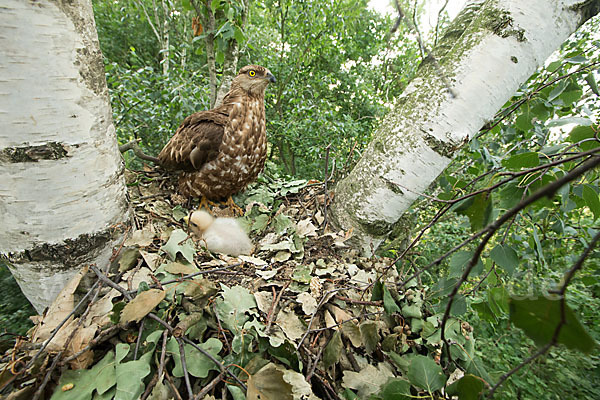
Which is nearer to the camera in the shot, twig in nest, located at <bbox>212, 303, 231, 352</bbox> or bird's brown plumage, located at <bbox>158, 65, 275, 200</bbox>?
twig in nest, located at <bbox>212, 303, 231, 352</bbox>

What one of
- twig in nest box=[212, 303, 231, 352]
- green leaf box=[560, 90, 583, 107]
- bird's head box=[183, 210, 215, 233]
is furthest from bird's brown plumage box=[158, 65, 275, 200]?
green leaf box=[560, 90, 583, 107]

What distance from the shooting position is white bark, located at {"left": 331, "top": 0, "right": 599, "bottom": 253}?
114 cm

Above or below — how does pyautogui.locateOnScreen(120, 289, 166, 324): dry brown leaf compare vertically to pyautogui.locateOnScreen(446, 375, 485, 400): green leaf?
below

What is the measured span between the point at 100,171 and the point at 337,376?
110 centimetres

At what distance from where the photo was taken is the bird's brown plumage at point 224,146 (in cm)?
174

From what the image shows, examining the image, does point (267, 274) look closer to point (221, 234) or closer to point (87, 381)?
point (221, 234)

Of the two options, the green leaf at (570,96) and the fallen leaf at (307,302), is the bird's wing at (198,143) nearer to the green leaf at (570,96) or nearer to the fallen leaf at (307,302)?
the fallen leaf at (307,302)

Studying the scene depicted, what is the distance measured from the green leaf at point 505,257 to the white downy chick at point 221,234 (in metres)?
1.07

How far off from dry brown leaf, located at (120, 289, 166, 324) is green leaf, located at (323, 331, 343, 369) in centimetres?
53

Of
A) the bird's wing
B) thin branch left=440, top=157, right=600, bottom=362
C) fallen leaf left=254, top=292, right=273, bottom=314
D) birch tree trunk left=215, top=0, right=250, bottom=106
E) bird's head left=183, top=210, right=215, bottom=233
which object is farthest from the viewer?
birch tree trunk left=215, top=0, right=250, bottom=106

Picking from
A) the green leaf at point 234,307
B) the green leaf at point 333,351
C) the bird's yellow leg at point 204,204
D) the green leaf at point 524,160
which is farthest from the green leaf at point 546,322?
the bird's yellow leg at point 204,204

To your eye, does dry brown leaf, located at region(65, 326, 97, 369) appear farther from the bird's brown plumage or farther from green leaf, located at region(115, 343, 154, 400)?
the bird's brown plumage

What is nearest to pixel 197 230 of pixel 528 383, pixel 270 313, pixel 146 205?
pixel 146 205

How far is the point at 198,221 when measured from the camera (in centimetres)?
159
